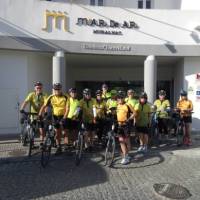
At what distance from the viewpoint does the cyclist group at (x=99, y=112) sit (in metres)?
10.1

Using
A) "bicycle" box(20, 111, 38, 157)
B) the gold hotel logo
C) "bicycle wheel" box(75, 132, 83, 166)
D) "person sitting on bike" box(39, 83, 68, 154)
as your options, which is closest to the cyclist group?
"person sitting on bike" box(39, 83, 68, 154)

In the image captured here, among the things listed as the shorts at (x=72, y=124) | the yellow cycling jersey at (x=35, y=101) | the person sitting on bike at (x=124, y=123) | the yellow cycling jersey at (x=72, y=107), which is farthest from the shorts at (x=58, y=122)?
the person sitting on bike at (x=124, y=123)

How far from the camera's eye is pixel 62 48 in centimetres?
1484

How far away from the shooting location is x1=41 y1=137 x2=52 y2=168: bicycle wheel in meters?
9.22

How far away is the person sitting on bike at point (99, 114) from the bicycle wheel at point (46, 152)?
2046 millimetres

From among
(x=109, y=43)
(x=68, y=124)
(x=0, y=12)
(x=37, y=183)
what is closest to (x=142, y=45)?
(x=109, y=43)

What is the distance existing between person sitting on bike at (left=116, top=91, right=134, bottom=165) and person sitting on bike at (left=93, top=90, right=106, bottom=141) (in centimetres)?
103

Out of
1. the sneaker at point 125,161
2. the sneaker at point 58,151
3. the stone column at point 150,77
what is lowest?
the sneaker at point 125,161

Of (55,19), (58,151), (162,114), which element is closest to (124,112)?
(58,151)

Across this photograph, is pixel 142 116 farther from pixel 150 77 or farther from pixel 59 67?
pixel 59 67

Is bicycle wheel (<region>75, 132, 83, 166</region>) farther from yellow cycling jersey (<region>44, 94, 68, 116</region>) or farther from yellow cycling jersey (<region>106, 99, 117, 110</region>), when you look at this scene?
yellow cycling jersey (<region>106, 99, 117, 110</region>)

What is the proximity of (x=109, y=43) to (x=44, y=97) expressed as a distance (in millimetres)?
4990

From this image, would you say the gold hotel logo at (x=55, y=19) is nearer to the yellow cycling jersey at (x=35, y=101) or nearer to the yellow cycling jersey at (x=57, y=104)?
the yellow cycling jersey at (x=35, y=101)

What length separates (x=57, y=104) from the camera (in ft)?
33.5
